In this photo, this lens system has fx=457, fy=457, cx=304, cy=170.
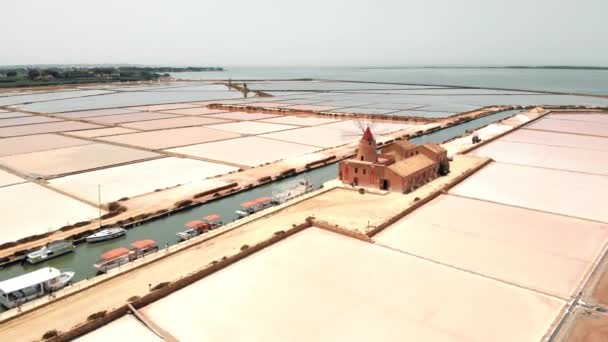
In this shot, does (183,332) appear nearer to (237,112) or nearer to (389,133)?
(389,133)

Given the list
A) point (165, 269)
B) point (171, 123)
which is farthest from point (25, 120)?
point (165, 269)

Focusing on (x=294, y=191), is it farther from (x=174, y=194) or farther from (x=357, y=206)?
(x=174, y=194)

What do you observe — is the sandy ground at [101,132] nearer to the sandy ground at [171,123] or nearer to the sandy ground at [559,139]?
the sandy ground at [171,123]

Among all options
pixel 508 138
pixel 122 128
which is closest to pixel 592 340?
pixel 508 138

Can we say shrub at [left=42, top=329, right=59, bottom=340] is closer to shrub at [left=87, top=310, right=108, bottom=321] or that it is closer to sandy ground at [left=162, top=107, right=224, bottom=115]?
shrub at [left=87, top=310, right=108, bottom=321]

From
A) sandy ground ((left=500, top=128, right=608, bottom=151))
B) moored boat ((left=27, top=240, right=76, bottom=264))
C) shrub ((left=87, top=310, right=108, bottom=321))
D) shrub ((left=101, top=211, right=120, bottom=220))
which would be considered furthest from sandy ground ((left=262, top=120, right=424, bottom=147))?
shrub ((left=87, top=310, right=108, bottom=321))

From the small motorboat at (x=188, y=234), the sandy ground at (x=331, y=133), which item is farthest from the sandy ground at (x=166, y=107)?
the small motorboat at (x=188, y=234)

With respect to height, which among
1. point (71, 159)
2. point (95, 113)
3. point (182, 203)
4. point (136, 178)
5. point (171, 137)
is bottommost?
point (182, 203)
